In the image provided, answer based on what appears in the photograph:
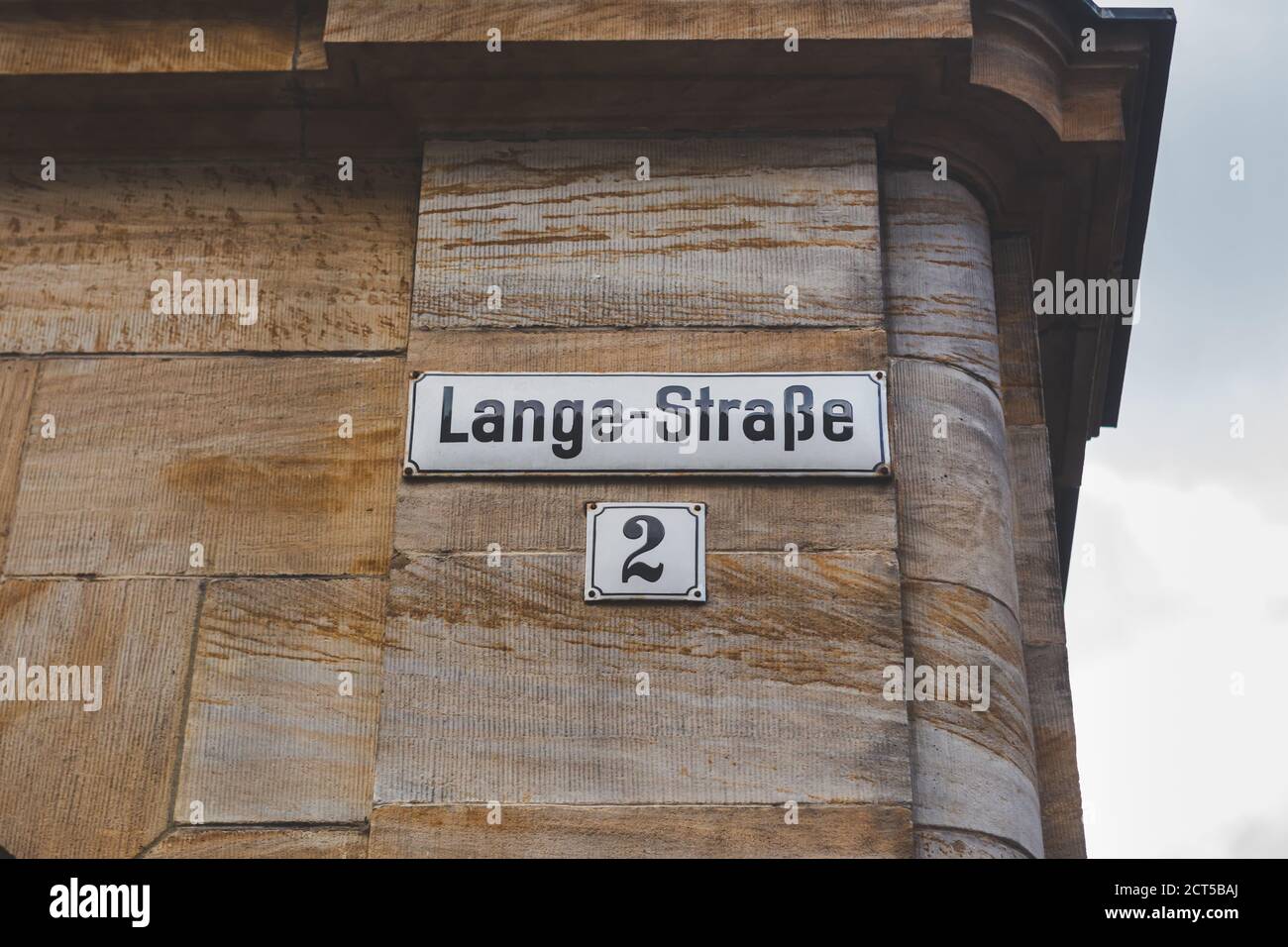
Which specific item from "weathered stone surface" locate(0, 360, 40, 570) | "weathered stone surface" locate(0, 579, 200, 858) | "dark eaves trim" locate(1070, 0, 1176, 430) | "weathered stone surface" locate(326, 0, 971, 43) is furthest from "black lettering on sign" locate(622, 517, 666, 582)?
"dark eaves trim" locate(1070, 0, 1176, 430)

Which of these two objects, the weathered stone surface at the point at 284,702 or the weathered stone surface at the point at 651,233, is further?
the weathered stone surface at the point at 651,233

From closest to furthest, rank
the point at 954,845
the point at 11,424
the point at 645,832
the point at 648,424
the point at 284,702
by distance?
1. the point at 645,832
2. the point at 954,845
3. the point at 284,702
4. the point at 648,424
5. the point at 11,424

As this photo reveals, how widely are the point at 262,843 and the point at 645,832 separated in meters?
1.08

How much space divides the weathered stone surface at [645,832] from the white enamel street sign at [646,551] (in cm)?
65

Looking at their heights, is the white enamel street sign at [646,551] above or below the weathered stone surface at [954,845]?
above

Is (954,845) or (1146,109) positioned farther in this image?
(1146,109)

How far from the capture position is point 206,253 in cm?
588

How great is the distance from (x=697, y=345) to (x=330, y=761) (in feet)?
5.57

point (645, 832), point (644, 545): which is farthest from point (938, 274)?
point (645, 832)

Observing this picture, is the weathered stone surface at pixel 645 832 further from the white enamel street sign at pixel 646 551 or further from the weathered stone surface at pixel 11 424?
the weathered stone surface at pixel 11 424

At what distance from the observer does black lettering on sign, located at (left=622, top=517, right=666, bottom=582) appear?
503cm

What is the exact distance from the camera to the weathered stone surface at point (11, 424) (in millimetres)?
5391

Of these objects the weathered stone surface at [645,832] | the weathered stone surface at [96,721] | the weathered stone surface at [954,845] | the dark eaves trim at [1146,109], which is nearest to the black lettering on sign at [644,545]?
the weathered stone surface at [645,832]

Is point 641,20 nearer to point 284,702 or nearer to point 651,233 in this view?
point 651,233
